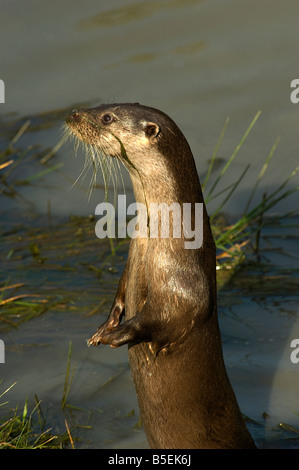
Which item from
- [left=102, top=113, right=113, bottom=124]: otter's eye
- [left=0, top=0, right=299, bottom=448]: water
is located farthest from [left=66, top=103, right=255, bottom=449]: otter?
[left=0, top=0, right=299, bottom=448]: water

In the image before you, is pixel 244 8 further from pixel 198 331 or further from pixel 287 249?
pixel 198 331

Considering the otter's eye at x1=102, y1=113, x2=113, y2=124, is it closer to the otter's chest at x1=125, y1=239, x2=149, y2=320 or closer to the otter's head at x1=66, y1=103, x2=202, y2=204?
the otter's head at x1=66, y1=103, x2=202, y2=204

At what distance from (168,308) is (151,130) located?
1.95 ft

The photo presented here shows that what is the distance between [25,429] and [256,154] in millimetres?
2673

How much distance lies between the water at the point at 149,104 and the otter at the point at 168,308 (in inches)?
16.2

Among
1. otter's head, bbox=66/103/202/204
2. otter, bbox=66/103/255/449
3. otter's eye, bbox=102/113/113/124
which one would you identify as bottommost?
otter, bbox=66/103/255/449

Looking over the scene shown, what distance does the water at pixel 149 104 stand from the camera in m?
3.90

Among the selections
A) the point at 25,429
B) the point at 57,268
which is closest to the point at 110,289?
the point at 57,268

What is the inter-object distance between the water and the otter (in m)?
0.41

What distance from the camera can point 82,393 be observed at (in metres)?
3.89

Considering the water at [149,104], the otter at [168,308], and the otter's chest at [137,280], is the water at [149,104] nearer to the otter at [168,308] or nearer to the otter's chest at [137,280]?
the otter at [168,308]

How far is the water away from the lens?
3898mm

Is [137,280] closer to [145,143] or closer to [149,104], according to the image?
[145,143]

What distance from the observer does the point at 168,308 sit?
3.13 meters
